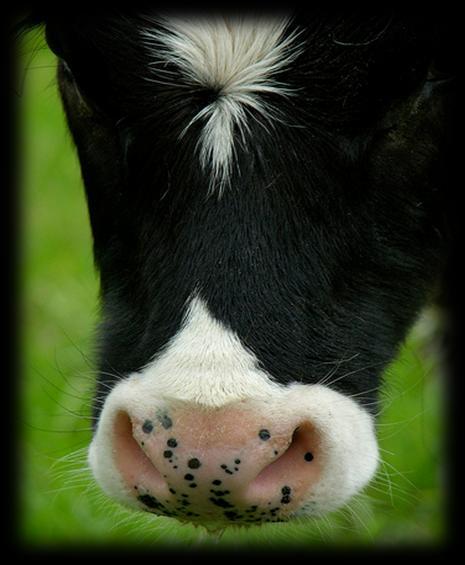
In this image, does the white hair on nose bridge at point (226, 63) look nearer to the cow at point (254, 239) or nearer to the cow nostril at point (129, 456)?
the cow at point (254, 239)

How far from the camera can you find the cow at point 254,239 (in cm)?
327

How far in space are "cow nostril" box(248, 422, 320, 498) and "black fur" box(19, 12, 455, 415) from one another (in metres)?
0.16

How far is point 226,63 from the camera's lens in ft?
12.0

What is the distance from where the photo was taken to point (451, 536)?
16.8ft

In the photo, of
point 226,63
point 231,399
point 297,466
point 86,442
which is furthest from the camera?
point 86,442

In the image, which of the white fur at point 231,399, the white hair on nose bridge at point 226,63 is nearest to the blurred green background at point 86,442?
the white fur at point 231,399

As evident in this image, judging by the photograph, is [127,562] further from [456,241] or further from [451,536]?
[456,241]

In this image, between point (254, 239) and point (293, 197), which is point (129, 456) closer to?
point (254, 239)

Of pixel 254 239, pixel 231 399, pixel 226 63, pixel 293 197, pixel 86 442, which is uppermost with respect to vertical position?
pixel 226 63

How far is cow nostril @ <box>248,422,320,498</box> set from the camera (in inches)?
130

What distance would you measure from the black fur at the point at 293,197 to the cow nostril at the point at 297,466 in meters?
0.16

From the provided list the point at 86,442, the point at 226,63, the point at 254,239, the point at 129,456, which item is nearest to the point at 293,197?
the point at 254,239

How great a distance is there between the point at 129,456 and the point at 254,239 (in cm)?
70

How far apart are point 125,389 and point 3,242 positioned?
228 cm
